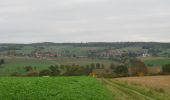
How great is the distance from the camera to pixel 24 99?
22688 millimetres

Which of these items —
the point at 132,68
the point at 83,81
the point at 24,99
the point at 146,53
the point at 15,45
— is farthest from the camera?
the point at 15,45

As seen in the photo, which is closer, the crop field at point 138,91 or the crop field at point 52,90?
the crop field at point 52,90

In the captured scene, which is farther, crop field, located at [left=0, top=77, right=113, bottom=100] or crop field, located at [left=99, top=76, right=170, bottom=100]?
crop field, located at [left=99, top=76, right=170, bottom=100]

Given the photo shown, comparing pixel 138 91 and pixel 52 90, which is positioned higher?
pixel 52 90

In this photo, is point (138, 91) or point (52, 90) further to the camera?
point (138, 91)

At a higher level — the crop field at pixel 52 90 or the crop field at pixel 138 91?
the crop field at pixel 52 90

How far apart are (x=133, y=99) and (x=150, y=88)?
6.52 m

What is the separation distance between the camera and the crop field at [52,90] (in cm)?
2309

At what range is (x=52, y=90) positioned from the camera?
2448cm

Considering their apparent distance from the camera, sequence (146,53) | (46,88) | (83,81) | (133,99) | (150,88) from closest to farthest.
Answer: (46,88)
(133,99)
(83,81)
(150,88)
(146,53)

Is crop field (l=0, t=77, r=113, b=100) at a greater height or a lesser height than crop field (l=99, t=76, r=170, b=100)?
greater

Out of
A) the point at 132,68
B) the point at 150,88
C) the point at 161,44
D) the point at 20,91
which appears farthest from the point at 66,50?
the point at 20,91

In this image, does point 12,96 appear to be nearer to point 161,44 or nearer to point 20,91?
point 20,91

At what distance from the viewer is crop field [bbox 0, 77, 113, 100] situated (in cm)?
2309
